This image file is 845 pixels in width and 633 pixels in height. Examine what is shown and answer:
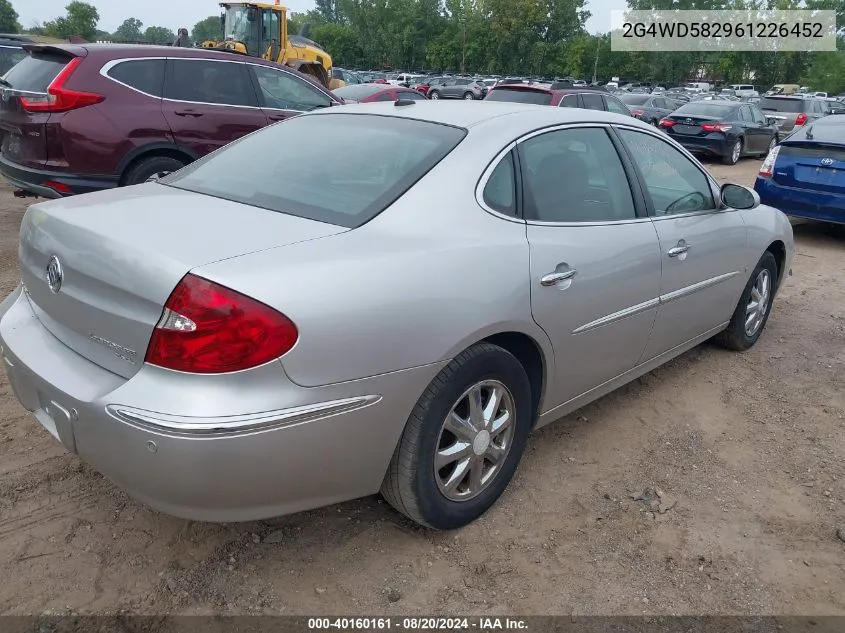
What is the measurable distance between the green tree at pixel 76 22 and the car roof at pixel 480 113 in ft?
289

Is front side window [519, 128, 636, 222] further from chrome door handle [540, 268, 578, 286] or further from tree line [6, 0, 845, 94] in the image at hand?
tree line [6, 0, 845, 94]

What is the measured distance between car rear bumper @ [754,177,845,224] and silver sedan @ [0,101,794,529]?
205 inches

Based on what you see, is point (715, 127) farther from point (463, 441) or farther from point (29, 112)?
point (463, 441)

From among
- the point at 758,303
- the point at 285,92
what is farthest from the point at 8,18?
the point at 758,303

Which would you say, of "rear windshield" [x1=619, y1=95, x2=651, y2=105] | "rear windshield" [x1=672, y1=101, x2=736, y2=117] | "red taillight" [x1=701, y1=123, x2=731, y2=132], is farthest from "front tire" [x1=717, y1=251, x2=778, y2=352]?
"rear windshield" [x1=619, y1=95, x2=651, y2=105]

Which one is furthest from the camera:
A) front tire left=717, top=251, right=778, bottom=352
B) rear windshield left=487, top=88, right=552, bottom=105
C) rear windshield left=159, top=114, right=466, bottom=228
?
rear windshield left=487, top=88, right=552, bottom=105

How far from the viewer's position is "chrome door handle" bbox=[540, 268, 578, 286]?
2.77 m

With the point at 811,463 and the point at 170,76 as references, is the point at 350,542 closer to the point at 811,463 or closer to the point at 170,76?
the point at 811,463

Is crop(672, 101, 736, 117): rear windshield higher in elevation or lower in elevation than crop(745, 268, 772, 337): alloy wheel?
higher

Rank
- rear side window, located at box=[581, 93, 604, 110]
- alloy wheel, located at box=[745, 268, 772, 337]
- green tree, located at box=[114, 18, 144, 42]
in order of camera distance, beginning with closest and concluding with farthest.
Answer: alloy wheel, located at box=[745, 268, 772, 337] < rear side window, located at box=[581, 93, 604, 110] < green tree, located at box=[114, 18, 144, 42]

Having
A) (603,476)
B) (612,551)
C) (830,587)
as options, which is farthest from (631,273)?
(830,587)

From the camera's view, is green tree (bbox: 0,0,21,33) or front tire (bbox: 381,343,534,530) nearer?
front tire (bbox: 381,343,534,530)

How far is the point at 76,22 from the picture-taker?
82.9 metres

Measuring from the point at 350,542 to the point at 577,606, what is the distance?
0.85 m
